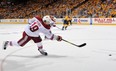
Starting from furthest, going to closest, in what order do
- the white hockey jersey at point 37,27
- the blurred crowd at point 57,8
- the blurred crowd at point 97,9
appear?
the blurred crowd at point 57,8
the blurred crowd at point 97,9
the white hockey jersey at point 37,27

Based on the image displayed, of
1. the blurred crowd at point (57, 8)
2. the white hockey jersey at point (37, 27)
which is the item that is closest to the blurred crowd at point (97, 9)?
the blurred crowd at point (57, 8)

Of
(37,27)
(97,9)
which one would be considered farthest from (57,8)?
(37,27)

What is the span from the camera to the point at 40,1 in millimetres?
29406

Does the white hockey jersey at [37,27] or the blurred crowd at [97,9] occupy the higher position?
the white hockey jersey at [37,27]

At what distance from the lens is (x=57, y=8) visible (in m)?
25.7

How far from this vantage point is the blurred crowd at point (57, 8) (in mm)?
21484

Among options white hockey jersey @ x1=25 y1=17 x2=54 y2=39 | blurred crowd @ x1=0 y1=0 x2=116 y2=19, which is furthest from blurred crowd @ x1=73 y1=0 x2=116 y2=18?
white hockey jersey @ x1=25 y1=17 x2=54 y2=39

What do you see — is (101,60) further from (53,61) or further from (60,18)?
(60,18)

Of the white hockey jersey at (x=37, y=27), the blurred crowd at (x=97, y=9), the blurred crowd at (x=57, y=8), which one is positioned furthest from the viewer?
the blurred crowd at (x=57, y=8)

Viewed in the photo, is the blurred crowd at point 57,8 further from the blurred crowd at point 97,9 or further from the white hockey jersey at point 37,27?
the white hockey jersey at point 37,27

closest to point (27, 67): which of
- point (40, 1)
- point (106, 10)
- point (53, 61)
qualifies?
point (53, 61)

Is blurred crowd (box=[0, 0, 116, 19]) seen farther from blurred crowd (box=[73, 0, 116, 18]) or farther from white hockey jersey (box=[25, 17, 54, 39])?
white hockey jersey (box=[25, 17, 54, 39])

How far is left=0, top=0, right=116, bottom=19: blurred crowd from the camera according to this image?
2148cm

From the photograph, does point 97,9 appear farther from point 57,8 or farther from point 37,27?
point 37,27
